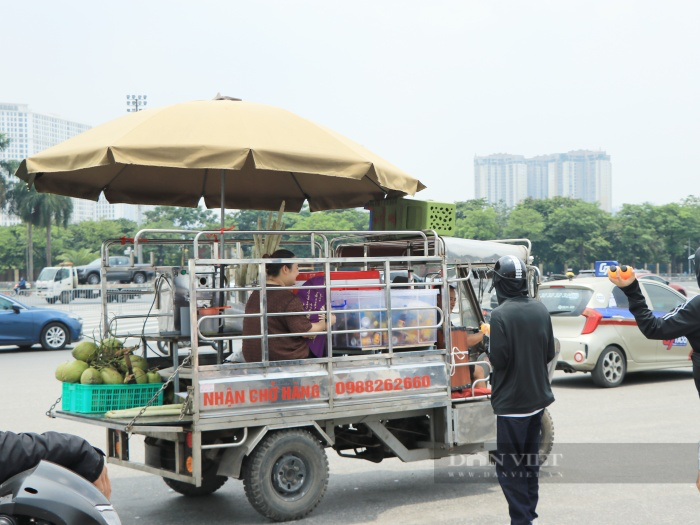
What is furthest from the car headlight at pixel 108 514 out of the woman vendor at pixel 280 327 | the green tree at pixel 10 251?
the green tree at pixel 10 251

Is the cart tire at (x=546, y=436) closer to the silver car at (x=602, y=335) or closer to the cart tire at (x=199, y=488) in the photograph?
the cart tire at (x=199, y=488)

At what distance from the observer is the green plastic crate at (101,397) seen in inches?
246

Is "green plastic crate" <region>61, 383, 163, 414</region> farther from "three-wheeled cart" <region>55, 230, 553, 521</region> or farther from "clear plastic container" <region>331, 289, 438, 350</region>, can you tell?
"clear plastic container" <region>331, 289, 438, 350</region>

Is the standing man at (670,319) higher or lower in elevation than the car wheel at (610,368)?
higher

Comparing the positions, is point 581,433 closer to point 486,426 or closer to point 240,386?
point 486,426

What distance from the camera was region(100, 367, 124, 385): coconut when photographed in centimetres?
630

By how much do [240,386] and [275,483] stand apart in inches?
29.7

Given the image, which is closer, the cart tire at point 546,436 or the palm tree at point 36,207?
the cart tire at point 546,436

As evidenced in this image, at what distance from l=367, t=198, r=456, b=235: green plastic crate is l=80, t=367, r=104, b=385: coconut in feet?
9.19

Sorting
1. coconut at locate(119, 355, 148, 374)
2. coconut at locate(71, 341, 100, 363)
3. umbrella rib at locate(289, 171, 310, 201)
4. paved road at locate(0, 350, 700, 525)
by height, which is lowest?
paved road at locate(0, 350, 700, 525)

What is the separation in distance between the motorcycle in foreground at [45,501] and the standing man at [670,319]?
2950 millimetres

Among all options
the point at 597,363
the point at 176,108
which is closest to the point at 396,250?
the point at 176,108

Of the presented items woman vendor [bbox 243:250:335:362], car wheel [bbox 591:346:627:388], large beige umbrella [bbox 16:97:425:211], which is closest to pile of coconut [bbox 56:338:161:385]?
woman vendor [bbox 243:250:335:362]

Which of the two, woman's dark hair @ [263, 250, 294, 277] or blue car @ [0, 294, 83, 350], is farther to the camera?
blue car @ [0, 294, 83, 350]
